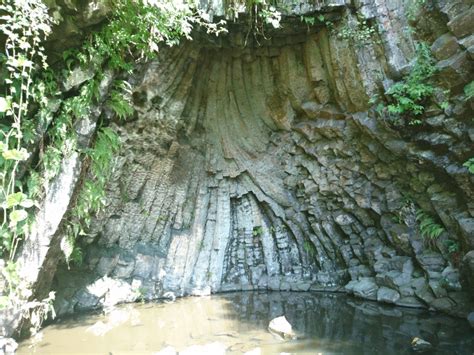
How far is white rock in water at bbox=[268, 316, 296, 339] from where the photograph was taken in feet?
18.7

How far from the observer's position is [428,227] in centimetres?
730

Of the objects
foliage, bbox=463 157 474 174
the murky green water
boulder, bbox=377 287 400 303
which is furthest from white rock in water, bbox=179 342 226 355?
foliage, bbox=463 157 474 174

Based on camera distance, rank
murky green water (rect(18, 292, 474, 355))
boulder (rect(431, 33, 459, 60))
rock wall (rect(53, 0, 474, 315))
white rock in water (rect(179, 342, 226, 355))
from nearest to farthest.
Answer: white rock in water (rect(179, 342, 226, 355))
murky green water (rect(18, 292, 474, 355))
boulder (rect(431, 33, 459, 60))
rock wall (rect(53, 0, 474, 315))

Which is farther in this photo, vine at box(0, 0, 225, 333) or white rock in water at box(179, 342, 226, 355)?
vine at box(0, 0, 225, 333)

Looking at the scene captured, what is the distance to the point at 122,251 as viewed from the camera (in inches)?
341

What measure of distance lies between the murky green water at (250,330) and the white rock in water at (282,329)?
0.42ft

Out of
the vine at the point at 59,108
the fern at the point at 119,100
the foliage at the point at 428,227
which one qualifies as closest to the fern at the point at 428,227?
the foliage at the point at 428,227

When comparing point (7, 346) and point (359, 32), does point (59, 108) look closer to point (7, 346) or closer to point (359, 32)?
point (7, 346)

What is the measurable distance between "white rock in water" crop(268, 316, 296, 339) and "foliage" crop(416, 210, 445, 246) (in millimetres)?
3178

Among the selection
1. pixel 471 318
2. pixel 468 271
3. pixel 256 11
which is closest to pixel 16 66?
pixel 256 11

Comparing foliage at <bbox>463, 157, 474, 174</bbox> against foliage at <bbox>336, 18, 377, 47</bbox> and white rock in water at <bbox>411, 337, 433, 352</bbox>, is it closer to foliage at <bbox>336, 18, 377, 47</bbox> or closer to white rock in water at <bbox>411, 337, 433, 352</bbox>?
white rock in water at <bbox>411, 337, 433, 352</bbox>

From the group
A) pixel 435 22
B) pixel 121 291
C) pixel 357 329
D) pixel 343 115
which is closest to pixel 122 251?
pixel 121 291

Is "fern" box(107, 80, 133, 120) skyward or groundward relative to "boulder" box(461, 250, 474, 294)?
skyward

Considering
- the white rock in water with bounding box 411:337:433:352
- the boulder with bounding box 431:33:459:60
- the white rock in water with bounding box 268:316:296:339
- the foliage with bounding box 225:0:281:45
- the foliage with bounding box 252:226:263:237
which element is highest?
the foliage with bounding box 225:0:281:45
